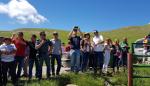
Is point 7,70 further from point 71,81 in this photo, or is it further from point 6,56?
point 71,81

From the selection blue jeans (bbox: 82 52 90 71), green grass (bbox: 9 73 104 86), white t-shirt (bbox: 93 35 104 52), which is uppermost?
white t-shirt (bbox: 93 35 104 52)

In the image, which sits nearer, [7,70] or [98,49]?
[7,70]

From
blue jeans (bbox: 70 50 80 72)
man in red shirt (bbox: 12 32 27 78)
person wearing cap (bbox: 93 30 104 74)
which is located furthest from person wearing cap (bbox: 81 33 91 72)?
man in red shirt (bbox: 12 32 27 78)

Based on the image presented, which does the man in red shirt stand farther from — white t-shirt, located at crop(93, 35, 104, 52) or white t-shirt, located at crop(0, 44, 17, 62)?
white t-shirt, located at crop(93, 35, 104, 52)

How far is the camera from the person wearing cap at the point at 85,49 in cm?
1920

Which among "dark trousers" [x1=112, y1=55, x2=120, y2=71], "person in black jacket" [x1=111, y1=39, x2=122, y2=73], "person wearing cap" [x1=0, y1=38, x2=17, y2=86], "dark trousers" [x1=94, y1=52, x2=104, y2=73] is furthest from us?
"person in black jacket" [x1=111, y1=39, x2=122, y2=73]

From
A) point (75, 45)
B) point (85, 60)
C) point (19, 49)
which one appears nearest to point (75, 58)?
point (75, 45)

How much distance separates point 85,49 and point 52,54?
75.5 inches

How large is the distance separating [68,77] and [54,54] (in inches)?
51.8

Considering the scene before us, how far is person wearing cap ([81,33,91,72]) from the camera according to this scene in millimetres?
19203

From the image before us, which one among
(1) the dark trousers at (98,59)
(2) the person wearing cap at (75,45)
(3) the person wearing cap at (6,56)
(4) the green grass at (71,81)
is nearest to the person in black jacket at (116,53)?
(1) the dark trousers at (98,59)

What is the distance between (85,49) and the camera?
19.3m

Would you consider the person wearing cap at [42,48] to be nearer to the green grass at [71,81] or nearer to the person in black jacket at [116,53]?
the green grass at [71,81]

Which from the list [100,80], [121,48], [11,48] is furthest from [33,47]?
[121,48]
